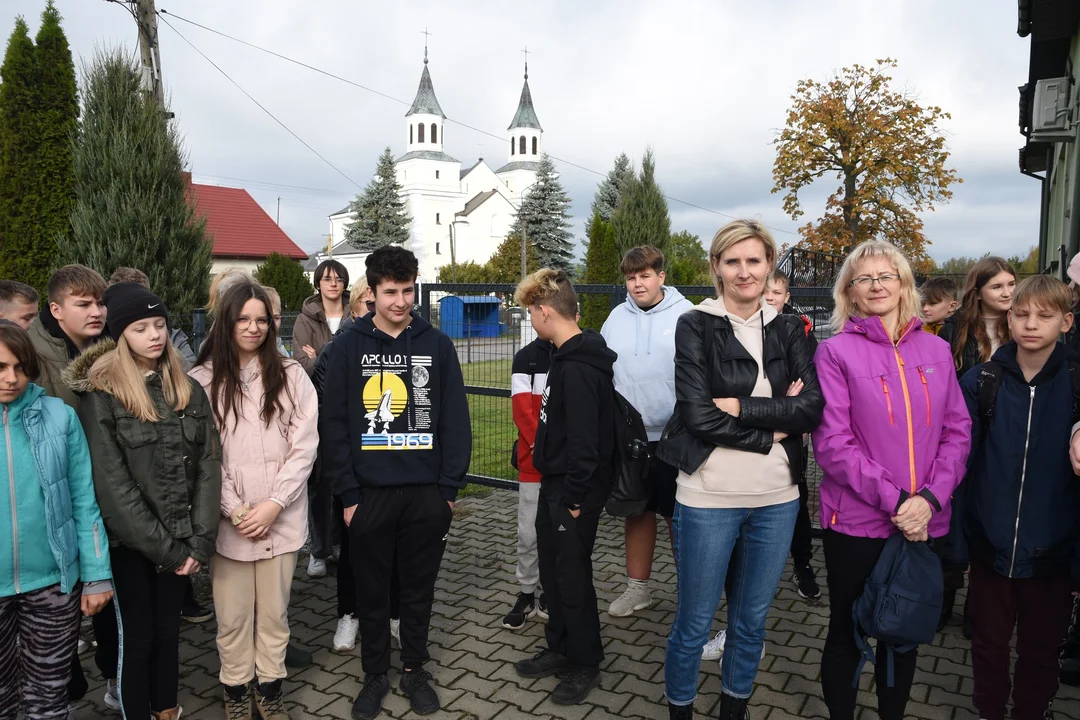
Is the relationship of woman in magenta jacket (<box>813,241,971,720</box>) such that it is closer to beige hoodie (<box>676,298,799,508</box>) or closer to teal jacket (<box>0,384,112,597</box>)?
beige hoodie (<box>676,298,799,508</box>)

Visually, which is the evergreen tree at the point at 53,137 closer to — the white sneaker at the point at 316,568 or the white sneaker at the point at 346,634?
the white sneaker at the point at 316,568

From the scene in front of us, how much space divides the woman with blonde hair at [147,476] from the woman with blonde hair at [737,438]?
2033 mm

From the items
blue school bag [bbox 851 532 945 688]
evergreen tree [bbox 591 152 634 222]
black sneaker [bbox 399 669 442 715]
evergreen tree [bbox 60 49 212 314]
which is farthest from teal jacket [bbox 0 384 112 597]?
evergreen tree [bbox 591 152 634 222]

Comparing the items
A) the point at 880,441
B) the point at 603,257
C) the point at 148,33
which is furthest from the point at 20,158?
the point at 603,257

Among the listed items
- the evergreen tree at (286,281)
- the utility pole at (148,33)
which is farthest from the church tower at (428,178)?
the utility pole at (148,33)

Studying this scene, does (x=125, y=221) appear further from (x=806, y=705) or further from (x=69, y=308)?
(x=806, y=705)

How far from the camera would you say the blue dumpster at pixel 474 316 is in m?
6.88

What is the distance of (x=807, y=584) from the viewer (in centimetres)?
478

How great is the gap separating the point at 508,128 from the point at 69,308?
329 ft

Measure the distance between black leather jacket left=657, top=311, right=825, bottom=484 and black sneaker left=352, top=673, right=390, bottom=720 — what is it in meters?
1.83

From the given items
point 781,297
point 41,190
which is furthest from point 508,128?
point 781,297

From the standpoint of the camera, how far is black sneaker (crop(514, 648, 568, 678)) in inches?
150

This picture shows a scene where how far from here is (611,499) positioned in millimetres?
3740

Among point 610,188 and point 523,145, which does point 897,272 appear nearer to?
point 610,188
